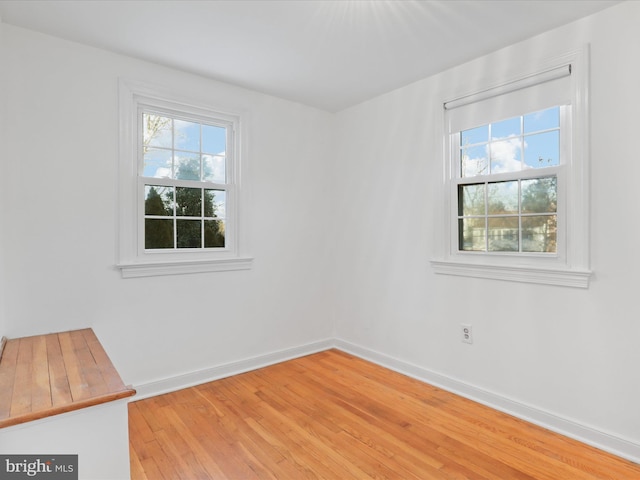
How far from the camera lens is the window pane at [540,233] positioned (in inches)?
95.3

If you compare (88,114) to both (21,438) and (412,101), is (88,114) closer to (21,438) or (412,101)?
(21,438)

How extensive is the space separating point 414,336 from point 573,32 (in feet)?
7.89

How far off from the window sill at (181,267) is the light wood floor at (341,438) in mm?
925

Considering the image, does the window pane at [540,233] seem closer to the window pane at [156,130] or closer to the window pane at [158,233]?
the window pane at [158,233]

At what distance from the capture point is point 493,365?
2.68 metres

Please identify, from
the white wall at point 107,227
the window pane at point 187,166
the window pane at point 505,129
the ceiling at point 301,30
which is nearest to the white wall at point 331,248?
the white wall at point 107,227

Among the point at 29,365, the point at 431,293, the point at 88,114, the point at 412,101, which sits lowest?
the point at 29,365

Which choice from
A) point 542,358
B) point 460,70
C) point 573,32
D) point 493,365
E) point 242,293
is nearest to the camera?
point 573,32

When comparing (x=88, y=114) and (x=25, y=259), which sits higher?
(x=88, y=114)

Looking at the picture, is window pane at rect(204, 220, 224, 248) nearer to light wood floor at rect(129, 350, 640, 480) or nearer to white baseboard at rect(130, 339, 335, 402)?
white baseboard at rect(130, 339, 335, 402)

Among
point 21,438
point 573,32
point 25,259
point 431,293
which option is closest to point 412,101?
point 573,32

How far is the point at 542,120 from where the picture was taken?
8.06ft

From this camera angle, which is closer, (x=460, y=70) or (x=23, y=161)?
(x=23, y=161)

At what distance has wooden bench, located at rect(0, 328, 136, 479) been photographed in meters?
1.44
